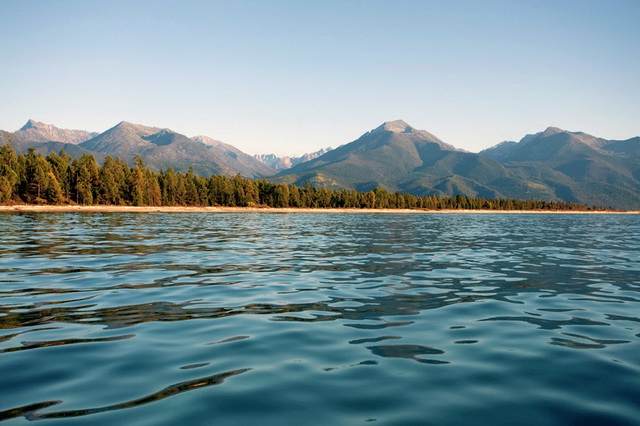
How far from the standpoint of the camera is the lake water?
6.92 m

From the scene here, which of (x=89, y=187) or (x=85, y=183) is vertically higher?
(x=85, y=183)

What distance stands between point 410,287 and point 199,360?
10.8 meters

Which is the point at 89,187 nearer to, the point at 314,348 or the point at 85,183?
the point at 85,183

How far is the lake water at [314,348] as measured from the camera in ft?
22.7

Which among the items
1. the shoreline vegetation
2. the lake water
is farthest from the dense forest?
the lake water

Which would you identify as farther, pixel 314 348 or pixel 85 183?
pixel 85 183

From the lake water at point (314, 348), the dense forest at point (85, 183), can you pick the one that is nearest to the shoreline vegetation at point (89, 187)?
the dense forest at point (85, 183)

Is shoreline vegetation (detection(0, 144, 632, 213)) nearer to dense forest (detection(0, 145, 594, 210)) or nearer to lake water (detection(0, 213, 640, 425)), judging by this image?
dense forest (detection(0, 145, 594, 210))

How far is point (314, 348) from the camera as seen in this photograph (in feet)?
32.7

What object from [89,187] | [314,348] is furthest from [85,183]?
[314,348]

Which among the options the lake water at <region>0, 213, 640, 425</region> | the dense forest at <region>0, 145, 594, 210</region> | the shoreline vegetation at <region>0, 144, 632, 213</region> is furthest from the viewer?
the dense forest at <region>0, 145, 594, 210</region>

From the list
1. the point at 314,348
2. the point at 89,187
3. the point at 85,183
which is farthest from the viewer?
the point at 85,183

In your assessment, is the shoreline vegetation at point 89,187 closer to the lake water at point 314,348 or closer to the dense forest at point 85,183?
the dense forest at point 85,183

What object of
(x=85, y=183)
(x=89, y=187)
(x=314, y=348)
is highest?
(x=85, y=183)
